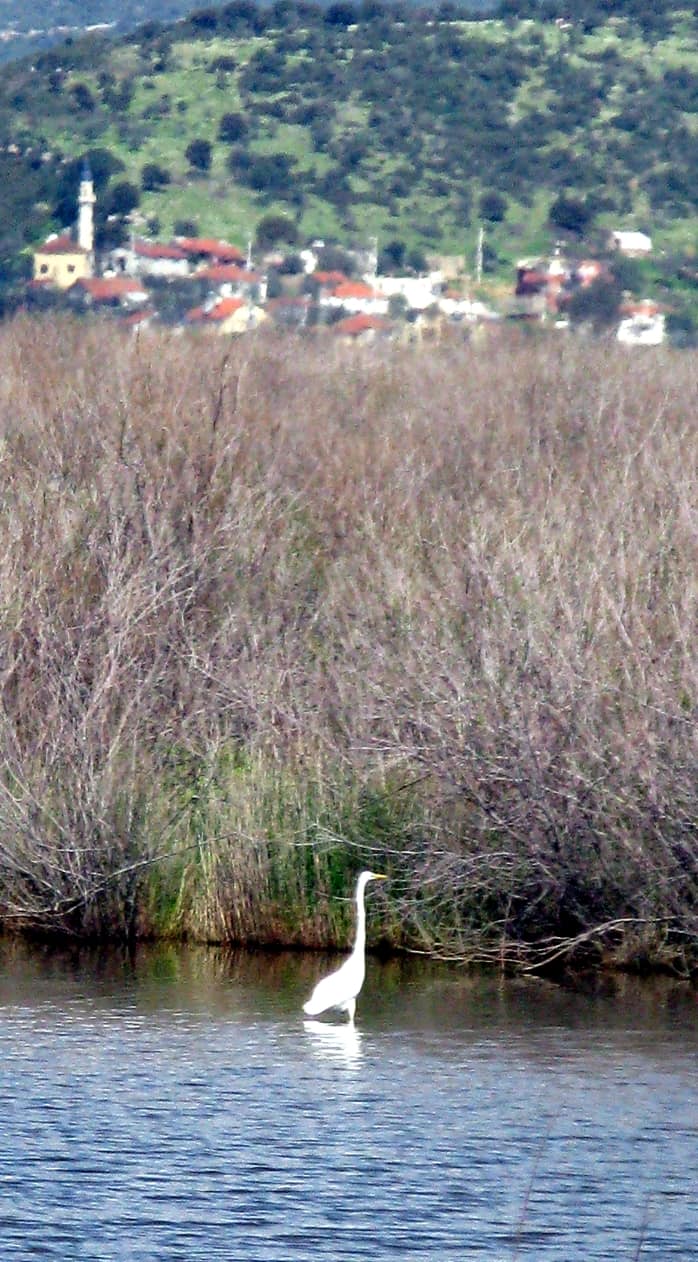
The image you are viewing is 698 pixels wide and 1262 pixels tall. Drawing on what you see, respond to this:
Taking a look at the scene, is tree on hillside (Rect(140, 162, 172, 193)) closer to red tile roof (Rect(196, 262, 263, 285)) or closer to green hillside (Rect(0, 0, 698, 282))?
green hillside (Rect(0, 0, 698, 282))

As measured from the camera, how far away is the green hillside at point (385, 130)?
133ft

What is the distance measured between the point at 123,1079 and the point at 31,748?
359 cm

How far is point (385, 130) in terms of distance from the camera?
43.5 meters

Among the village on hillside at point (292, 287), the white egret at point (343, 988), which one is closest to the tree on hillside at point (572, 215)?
the village on hillside at point (292, 287)

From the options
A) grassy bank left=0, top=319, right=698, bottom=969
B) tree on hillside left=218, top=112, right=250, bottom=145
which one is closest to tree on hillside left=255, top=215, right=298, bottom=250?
tree on hillside left=218, top=112, right=250, bottom=145

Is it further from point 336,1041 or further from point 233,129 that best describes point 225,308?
point 336,1041

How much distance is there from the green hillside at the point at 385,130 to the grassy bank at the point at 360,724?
23065 mm

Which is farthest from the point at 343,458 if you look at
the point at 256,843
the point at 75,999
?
the point at 75,999

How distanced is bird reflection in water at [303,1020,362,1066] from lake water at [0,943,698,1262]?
0.06ft

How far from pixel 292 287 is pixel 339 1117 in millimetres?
26824

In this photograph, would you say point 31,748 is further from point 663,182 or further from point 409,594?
point 663,182

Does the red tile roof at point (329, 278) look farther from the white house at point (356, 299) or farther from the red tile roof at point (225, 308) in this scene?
the red tile roof at point (225, 308)

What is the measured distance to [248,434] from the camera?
19625 millimetres

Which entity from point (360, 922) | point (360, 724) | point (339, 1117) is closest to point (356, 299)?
point (360, 724)
